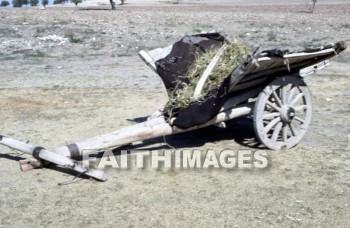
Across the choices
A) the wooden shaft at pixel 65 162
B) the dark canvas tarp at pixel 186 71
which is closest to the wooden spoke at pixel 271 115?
the dark canvas tarp at pixel 186 71

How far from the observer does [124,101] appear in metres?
9.52

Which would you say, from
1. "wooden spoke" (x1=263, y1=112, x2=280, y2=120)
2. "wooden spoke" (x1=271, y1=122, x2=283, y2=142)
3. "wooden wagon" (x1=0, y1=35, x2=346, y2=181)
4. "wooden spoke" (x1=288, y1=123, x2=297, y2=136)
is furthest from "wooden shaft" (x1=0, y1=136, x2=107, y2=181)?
"wooden spoke" (x1=288, y1=123, x2=297, y2=136)

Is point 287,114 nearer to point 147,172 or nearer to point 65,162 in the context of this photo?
point 147,172

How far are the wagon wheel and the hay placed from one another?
0.57 metres

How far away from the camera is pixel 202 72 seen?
666 cm

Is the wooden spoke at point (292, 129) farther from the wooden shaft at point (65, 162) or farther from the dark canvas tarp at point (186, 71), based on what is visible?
the wooden shaft at point (65, 162)

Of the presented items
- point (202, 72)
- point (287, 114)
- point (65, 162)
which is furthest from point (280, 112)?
point (65, 162)

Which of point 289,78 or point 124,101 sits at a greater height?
point 289,78

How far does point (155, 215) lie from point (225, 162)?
1656mm

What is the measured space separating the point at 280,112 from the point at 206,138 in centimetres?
122

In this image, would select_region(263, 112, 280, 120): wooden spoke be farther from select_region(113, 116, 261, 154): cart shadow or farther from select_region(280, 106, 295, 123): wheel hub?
select_region(113, 116, 261, 154): cart shadow

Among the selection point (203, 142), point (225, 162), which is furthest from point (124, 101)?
point (225, 162)

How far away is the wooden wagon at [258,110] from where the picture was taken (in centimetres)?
558

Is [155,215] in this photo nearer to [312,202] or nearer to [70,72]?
[312,202]
